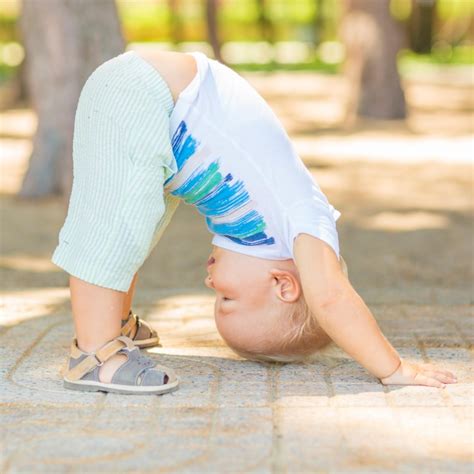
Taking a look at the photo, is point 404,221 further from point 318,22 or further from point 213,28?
point 318,22

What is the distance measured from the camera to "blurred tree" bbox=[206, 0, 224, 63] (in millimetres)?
19656

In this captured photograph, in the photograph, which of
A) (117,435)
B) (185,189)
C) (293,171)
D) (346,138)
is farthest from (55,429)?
(346,138)

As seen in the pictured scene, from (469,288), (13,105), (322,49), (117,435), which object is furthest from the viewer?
(322,49)

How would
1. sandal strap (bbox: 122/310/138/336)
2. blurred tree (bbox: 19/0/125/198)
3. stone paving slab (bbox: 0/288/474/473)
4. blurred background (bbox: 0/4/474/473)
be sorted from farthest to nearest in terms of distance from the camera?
blurred tree (bbox: 19/0/125/198), sandal strap (bbox: 122/310/138/336), blurred background (bbox: 0/4/474/473), stone paving slab (bbox: 0/288/474/473)

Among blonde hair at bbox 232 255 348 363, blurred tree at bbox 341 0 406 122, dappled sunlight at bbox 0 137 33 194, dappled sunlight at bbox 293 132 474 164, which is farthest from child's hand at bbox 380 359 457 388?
blurred tree at bbox 341 0 406 122

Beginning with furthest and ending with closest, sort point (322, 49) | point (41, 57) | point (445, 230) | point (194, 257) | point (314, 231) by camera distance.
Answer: point (322, 49)
point (41, 57)
point (445, 230)
point (194, 257)
point (314, 231)

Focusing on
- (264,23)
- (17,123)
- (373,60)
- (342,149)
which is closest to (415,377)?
(342,149)

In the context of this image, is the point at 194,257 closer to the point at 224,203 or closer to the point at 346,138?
the point at 224,203

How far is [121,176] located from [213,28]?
56.3ft

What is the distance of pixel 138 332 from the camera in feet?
12.2

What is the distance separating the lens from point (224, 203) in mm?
3203

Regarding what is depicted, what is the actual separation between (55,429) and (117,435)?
18cm

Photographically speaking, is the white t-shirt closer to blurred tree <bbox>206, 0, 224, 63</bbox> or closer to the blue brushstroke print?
the blue brushstroke print

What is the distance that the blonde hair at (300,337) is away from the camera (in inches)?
129
